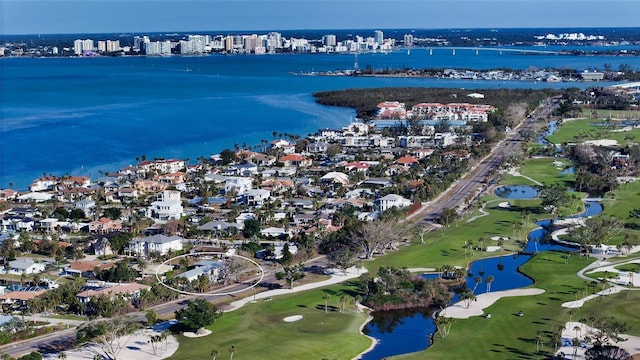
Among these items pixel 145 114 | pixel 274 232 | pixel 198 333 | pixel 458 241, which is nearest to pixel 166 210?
pixel 274 232

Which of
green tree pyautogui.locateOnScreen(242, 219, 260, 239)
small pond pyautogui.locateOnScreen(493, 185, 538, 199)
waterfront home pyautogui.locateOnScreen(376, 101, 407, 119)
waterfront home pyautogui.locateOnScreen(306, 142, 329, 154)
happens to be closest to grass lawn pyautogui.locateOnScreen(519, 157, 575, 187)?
small pond pyautogui.locateOnScreen(493, 185, 538, 199)

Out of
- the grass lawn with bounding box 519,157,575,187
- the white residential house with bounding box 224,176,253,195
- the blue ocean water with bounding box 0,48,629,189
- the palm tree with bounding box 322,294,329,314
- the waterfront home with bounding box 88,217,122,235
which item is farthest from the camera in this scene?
the blue ocean water with bounding box 0,48,629,189

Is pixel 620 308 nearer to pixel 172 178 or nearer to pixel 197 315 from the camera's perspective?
pixel 197 315

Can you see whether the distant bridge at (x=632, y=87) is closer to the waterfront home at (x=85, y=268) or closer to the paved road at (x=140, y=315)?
the paved road at (x=140, y=315)

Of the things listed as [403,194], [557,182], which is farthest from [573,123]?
[403,194]

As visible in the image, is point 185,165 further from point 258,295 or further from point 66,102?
point 66,102

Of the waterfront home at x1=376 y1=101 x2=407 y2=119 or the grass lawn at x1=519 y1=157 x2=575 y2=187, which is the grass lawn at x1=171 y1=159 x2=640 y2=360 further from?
the waterfront home at x1=376 y1=101 x2=407 y2=119
